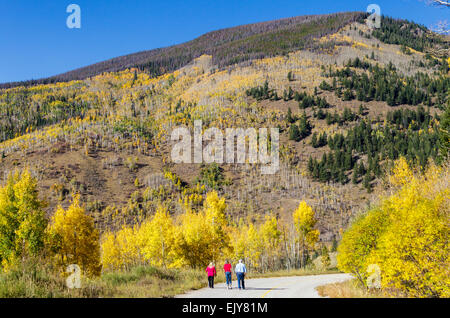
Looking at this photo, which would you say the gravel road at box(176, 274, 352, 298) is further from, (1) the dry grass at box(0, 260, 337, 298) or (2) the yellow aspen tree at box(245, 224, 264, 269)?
(2) the yellow aspen tree at box(245, 224, 264, 269)

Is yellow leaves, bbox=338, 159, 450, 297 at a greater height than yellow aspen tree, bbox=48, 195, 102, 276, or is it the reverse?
yellow leaves, bbox=338, 159, 450, 297

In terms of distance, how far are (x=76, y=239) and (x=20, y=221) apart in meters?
6.62

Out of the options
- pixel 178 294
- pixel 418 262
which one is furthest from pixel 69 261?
pixel 418 262

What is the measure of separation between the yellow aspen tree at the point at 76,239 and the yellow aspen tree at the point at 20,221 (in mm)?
3152

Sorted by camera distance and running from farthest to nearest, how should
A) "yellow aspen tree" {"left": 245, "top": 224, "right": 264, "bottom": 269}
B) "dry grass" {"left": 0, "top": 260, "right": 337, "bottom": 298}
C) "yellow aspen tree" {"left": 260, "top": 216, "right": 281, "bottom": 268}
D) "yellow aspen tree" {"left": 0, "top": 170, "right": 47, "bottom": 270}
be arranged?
"yellow aspen tree" {"left": 260, "top": 216, "right": 281, "bottom": 268}, "yellow aspen tree" {"left": 245, "top": 224, "right": 264, "bottom": 269}, "yellow aspen tree" {"left": 0, "top": 170, "right": 47, "bottom": 270}, "dry grass" {"left": 0, "top": 260, "right": 337, "bottom": 298}

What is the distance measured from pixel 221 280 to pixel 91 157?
156 metres

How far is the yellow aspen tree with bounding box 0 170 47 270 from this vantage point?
28.7 m

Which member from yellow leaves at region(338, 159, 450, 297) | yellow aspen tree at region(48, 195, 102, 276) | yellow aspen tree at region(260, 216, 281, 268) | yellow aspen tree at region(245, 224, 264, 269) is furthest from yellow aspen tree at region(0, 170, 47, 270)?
yellow aspen tree at region(260, 216, 281, 268)

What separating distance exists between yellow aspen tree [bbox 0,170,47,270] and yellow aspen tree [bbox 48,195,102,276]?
3152 mm

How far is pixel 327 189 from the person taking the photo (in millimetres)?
136125

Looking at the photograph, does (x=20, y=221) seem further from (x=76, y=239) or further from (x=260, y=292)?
(x=260, y=292)

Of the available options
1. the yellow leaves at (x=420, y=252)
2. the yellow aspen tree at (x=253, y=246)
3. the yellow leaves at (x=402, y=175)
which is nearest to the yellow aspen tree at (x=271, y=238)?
the yellow aspen tree at (x=253, y=246)

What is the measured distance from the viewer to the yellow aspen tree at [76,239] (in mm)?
33562

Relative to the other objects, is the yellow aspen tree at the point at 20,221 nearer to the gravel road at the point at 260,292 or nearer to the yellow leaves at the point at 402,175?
the gravel road at the point at 260,292
